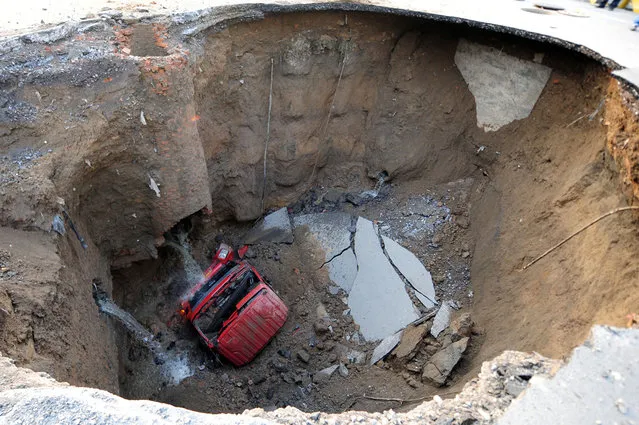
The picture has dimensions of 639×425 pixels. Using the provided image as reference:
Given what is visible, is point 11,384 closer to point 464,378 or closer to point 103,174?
point 103,174

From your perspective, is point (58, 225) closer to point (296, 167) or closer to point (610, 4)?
point (296, 167)

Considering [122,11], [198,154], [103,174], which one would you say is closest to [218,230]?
[198,154]

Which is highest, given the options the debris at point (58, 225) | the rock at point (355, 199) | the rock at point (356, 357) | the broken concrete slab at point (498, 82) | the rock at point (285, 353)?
the broken concrete slab at point (498, 82)

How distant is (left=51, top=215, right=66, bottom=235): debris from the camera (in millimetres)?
4887

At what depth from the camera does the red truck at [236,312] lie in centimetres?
628

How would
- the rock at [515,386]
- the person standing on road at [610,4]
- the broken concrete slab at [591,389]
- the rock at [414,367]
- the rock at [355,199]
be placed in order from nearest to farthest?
the broken concrete slab at [591,389] < the rock at [515,386] < the rock at [414,367] < the person standing on road at [610,4] < the rock at [355,199]

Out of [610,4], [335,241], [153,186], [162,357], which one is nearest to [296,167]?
[335,241]

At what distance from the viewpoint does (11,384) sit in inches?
123

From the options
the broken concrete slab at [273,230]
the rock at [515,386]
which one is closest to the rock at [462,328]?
the rock at [515,386]

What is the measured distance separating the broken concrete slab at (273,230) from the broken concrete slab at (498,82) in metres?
3.73

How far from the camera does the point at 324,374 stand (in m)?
6.30

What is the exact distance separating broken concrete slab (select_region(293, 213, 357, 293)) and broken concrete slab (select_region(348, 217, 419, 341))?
0.47ft

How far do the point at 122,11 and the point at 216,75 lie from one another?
164 cm

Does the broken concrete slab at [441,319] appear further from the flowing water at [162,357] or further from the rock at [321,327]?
the flowing water at [162,357]
